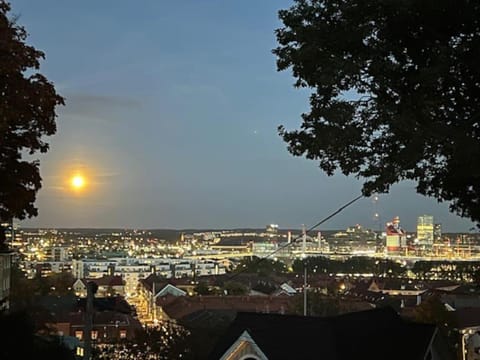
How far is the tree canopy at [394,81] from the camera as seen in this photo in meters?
8.20

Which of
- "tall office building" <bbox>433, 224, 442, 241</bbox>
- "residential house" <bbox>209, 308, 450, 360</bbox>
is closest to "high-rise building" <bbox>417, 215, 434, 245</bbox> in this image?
"tall office building" <bbox>433, 224, 442, 241</bbox>

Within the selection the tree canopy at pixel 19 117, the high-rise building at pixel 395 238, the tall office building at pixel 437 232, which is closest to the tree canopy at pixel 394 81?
the tree canopy at pixel 19 117

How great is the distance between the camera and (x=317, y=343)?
45.5ft

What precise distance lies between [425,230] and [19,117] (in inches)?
3872

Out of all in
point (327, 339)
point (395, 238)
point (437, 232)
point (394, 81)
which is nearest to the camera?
point (394, 81)

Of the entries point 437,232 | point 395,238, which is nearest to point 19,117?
point 437,232

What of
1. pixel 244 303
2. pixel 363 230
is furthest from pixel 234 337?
pixel 363 230

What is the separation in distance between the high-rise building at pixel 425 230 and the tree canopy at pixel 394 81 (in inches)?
3580

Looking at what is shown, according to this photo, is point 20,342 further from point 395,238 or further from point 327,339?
point 395,238

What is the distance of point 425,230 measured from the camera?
10100 cm

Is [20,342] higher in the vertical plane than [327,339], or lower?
higher

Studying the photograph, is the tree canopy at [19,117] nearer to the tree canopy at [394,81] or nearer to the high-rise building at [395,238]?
the tree canopy at [394,81]

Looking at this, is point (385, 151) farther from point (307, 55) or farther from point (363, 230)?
point (363, 230)

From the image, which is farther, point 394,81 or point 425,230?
point 425,230
